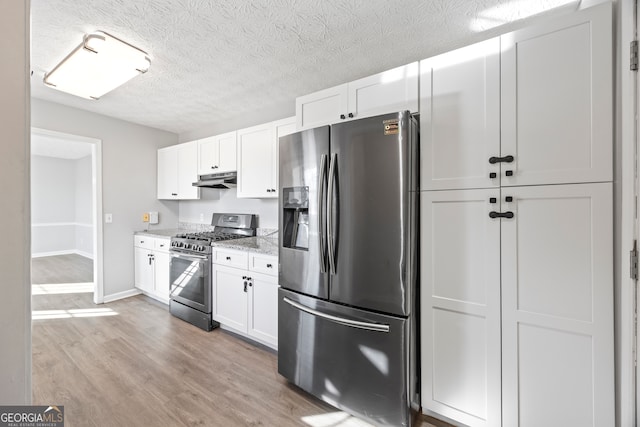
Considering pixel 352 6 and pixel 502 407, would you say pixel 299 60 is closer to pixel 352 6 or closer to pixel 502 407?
pixel 352 6

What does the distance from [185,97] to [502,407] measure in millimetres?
3847

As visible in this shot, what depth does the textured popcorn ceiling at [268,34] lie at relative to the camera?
172cm

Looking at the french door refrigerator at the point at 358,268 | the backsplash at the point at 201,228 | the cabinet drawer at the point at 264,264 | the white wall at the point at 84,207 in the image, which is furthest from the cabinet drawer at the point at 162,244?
the white wall at the point at 84,207

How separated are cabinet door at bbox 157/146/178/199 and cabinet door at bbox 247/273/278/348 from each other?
2397mm

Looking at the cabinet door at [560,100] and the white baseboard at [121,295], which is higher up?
the cabinet door at [560,100]

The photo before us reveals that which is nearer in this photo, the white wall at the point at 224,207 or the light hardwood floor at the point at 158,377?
the light hardwood floor at the point at 158,377

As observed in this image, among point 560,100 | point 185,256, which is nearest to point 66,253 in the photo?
point 185,256

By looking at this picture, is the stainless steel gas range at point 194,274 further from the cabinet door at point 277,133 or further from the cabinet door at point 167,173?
the cabinet door at point 167,173

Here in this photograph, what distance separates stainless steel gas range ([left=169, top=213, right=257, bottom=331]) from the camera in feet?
10.1

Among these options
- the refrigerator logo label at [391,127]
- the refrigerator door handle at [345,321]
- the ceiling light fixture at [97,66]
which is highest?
the ceiling light fixture at [97,66]

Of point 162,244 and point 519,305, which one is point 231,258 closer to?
point 162,244

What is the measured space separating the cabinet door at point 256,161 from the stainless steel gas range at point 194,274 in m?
0.55

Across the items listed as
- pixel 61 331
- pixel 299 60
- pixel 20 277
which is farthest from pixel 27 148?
pixel 61 331

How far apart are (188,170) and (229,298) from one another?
6.87 ft
